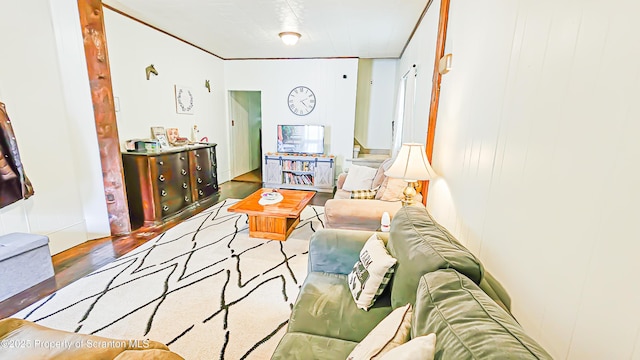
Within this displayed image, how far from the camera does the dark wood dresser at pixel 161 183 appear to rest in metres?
3.24

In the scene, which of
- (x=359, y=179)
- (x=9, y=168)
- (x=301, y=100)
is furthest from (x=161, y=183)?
(x=301, y=100)

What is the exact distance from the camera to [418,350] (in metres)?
0.72

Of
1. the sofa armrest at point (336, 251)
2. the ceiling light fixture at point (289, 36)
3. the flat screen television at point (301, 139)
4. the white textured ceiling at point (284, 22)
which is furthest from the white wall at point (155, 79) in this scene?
the sofa armrest at point (336, 251)

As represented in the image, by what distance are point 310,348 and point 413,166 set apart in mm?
1429

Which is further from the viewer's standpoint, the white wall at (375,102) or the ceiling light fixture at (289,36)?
the white wall at (375,102)

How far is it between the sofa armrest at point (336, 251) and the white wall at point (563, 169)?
0.65m

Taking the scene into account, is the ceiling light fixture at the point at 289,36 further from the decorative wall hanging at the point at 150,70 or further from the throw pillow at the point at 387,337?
the throw pillow at the point at 387,337

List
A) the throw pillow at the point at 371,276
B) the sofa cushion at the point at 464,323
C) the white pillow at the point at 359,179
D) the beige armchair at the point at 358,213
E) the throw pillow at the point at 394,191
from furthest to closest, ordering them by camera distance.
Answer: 1. the white pillow at the point at 359,179
2. the throw pillow at the point at 394,191
3. the beige armchair at the point at 358,213
4. the throw pillow at the point at 371,276
5. the sofa cushion at the point at 464,323

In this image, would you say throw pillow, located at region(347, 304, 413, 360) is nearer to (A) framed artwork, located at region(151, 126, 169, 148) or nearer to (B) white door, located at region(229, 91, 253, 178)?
(A) framed artwork, located at region(151, 126, 169, 148)

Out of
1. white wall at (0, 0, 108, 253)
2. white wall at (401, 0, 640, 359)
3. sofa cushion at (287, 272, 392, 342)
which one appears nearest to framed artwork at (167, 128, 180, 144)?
white wall at (0, 0, 108, 253)

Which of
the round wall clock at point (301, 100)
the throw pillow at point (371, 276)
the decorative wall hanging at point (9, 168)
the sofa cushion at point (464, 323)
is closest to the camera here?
the sofa cushion at point (464, 323)

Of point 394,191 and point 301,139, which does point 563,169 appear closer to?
point 394,191

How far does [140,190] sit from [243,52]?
3103 mm

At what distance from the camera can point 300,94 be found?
544cm
